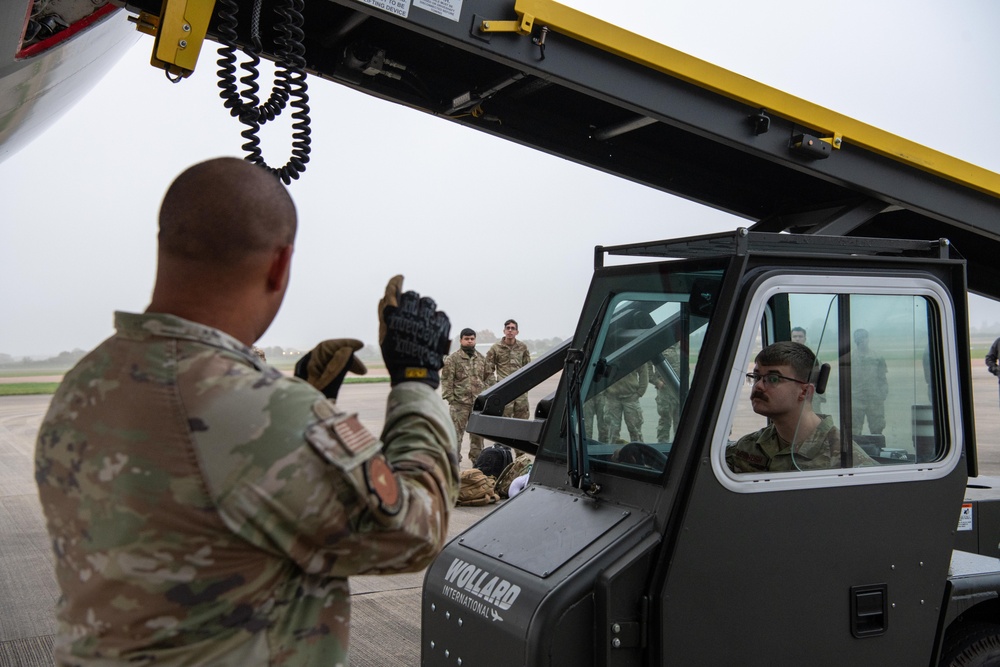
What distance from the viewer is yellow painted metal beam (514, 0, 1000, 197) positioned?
283 cm

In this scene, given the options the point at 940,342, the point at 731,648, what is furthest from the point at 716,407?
the point at 940,342

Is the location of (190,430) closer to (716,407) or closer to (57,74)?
(716,407)

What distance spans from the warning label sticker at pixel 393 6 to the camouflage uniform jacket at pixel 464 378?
898 cm

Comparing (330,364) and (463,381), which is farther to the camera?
(463,381)

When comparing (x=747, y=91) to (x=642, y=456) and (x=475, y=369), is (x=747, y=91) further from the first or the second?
(x=475, y=369)

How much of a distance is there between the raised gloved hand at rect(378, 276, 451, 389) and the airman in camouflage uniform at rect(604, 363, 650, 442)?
4.24ft

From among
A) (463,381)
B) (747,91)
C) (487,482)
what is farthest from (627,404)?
(463,381)

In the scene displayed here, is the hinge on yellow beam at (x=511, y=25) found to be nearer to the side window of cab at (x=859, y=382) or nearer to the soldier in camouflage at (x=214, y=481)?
the side window of cab at (x=859, y=382)

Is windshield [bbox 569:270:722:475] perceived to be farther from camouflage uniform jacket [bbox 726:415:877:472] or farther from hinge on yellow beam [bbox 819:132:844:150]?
hinge on yellow beam [bbox 819:132:844:150]

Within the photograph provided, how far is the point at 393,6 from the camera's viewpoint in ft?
8.63

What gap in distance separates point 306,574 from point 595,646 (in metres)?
1.17

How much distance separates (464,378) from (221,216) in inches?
403

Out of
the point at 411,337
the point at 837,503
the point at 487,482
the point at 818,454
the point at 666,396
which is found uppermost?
the point at 411,337

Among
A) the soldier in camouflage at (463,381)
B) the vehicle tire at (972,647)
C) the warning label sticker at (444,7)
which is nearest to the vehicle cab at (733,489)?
the vehicle tire at (972,647)
